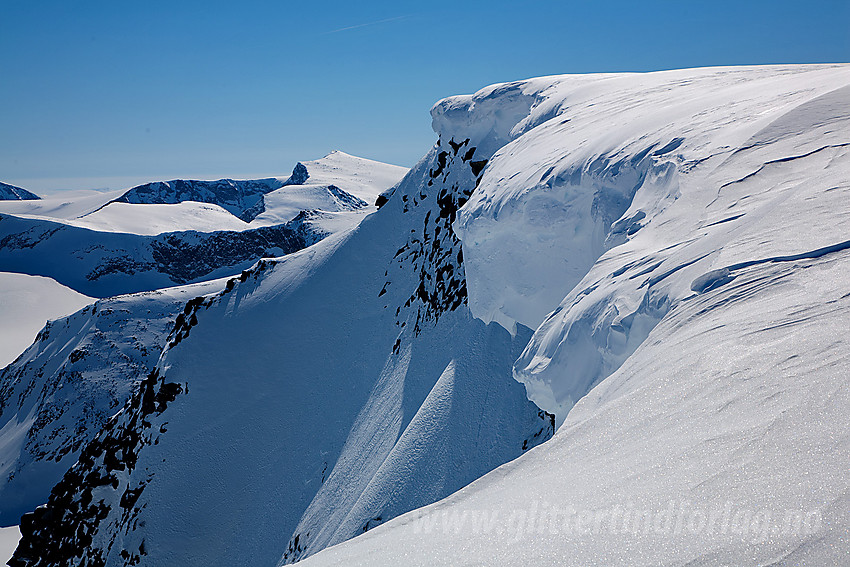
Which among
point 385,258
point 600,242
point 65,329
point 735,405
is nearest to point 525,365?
point 600,242

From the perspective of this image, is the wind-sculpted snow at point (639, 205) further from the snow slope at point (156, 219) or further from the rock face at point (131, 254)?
the snow slope at point (156, 219)

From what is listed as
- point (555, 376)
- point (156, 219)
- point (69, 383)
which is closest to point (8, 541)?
point (69, 383)

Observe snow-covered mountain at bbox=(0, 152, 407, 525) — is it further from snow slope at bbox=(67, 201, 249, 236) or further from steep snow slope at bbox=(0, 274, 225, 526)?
snow slope at bbox=(67, 201, 249, 236)

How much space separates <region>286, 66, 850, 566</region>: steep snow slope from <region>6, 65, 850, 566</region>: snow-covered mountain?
0.06 feet

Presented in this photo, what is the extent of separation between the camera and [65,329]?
175 feet

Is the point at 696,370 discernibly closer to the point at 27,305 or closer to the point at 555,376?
the point at 555,376

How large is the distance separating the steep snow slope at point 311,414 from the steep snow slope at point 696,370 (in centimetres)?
683

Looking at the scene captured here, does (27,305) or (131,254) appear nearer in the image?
(27,305)

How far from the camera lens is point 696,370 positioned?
3164 millimetres

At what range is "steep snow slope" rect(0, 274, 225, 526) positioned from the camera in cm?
4109

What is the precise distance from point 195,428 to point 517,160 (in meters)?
20.3

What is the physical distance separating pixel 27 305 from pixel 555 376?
113 meters

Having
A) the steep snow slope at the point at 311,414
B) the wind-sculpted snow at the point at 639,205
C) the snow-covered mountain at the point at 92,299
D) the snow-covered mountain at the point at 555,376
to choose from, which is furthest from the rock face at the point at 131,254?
the wind-sculpted snow at the point at 639,205

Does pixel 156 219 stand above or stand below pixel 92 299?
above
